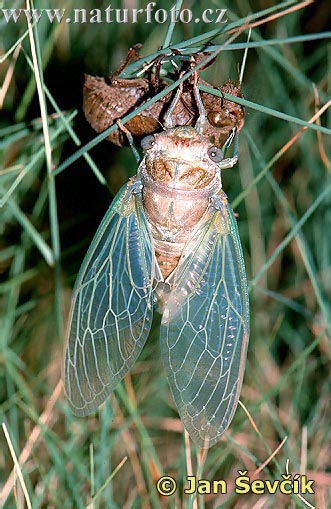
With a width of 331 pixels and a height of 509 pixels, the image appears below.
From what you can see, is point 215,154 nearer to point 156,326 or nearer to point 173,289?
point 173,289

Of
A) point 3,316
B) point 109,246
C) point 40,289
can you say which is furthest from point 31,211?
point 109,246

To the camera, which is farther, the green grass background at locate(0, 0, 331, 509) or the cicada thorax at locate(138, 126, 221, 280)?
the green grass background at locate(0, 0, 331, 509)

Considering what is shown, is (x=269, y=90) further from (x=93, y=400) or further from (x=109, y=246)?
(x=93, y=400)

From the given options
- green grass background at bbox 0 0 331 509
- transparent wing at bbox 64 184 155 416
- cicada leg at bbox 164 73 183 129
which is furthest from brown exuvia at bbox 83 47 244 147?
green grass background at bbox 0 0 331 509

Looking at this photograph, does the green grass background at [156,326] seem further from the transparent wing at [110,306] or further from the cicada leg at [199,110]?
the cicada leg at [199,110]

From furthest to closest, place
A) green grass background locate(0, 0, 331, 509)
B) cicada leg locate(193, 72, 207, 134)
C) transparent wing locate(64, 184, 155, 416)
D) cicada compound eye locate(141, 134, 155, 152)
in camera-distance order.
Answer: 1. green grass background locate(0, 0, 331, 509)
2. transparent wing locate(64, 184, 155, 416)
3. cicada compound eye locate(141, 134, 155, 152)
4. cicada leg locate(193, 72, 207, 134)

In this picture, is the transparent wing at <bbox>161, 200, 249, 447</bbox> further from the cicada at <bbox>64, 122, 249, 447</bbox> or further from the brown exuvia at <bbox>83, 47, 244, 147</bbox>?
the brown exuvia at <bbox>83, 47, 244, 147</bbox>

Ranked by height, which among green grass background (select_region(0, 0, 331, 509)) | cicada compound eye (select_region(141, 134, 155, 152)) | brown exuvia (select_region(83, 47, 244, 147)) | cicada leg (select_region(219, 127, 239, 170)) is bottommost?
green grass background (select_region(0, 0, 331, 509))

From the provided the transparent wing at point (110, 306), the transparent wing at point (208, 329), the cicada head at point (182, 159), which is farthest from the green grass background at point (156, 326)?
the cicada head at point (182, 159)
